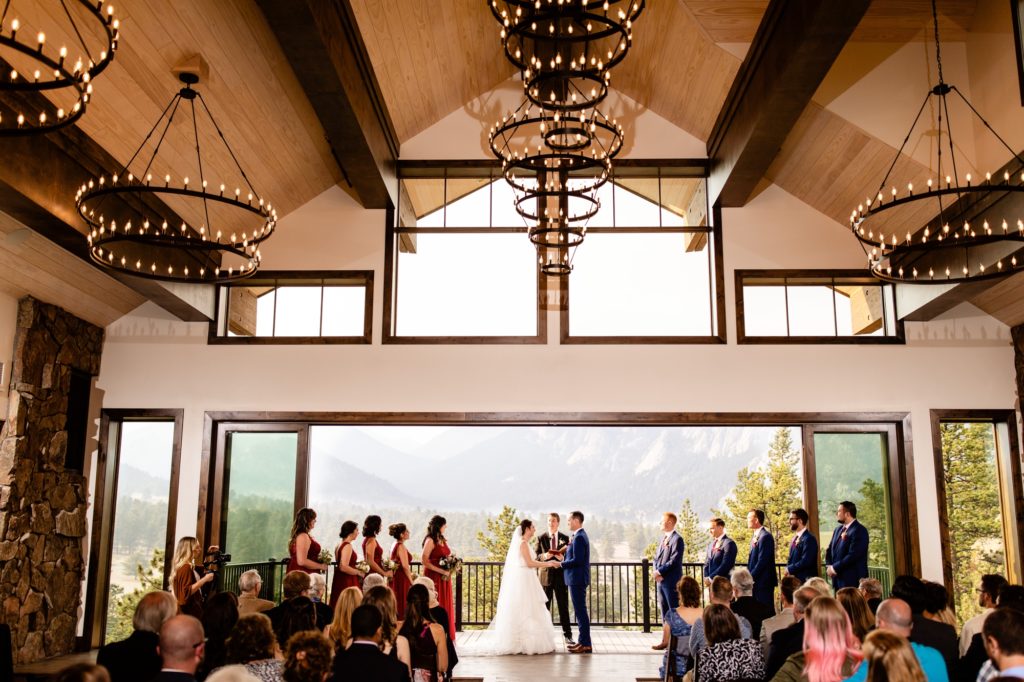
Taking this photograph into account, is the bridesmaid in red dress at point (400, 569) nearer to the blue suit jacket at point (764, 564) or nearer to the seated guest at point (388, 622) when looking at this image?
the blue suit jacket at point (764, 564)

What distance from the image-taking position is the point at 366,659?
11.8 ft

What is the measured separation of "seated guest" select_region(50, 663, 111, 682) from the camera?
256 cm

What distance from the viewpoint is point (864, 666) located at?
11.1ft

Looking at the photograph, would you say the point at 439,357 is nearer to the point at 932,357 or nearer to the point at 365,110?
the point at 365,110

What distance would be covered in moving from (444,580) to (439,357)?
2325 mm

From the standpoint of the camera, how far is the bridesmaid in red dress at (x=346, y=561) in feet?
25.7

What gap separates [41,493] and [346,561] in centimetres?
304

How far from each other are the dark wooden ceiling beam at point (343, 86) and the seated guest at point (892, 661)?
504 cm

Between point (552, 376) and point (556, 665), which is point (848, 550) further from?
point (552, 376)

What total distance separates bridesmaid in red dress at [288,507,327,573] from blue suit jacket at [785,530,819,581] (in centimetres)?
453

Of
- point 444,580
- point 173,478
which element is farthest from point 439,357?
point 173,478

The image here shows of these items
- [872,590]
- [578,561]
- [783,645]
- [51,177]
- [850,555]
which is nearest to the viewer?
[783,645]

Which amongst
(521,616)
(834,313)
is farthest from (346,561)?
(834,313)

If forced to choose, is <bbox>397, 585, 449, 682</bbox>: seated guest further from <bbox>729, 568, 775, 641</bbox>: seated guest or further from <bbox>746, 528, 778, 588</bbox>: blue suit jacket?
<bbox>746, 528, 778, 588</bbox>: blue suit jacket
